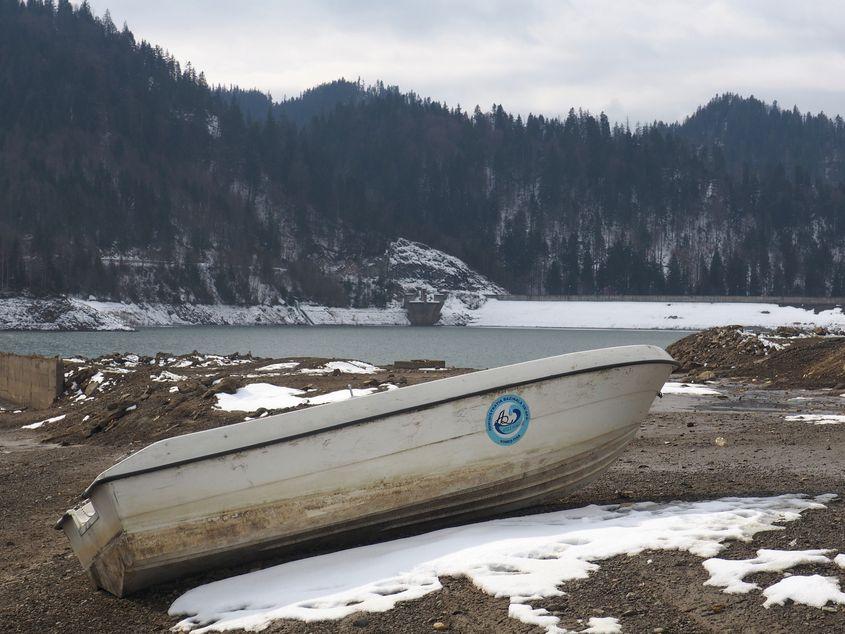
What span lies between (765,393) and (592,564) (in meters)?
18.2

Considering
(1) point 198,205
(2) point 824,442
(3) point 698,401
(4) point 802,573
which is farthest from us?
(1) point 198,205

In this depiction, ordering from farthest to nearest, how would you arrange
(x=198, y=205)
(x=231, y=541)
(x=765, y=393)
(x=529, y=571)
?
1. (x=198, y=205)
2. (x=765, y=393)
3. (x=231, y=541)
4. (x=529, y=571)

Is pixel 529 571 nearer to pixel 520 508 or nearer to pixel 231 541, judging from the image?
pixel 520 508

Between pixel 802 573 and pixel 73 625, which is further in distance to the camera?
pixel 73 625

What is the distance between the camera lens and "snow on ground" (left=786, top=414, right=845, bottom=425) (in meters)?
15.7

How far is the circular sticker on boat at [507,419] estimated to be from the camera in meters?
8.29

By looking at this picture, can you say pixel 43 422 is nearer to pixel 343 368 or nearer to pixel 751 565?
pixel 343 368

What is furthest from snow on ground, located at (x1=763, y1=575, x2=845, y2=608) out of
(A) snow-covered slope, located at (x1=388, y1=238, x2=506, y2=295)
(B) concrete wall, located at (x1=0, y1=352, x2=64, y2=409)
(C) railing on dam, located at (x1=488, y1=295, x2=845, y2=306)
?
(A) snow-covered slope, located at (x1=388, y1=238, x2=506, y2=295)

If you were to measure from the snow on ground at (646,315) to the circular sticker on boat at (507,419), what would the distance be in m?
144

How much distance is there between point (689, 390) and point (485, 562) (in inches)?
702

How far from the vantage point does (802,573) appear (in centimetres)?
624

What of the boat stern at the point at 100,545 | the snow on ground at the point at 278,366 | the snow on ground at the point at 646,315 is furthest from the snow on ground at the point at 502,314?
the boat stern at the point at 100,545

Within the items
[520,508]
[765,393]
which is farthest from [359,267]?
[520,508]

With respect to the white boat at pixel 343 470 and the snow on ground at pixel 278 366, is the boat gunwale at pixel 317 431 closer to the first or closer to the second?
the white boat at pixel 343 470
